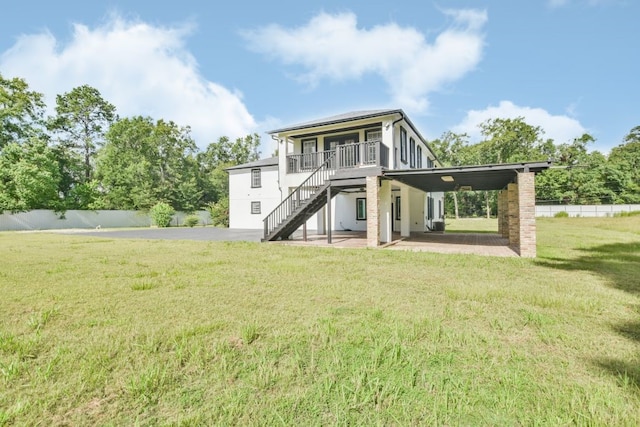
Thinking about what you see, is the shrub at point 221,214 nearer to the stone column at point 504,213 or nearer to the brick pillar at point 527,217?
the stone column at point 504,213

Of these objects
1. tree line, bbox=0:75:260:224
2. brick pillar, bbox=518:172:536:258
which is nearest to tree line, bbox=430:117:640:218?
brick pillar, bbox=518:172:536:258

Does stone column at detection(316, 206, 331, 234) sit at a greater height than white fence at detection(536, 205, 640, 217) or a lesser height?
lesser

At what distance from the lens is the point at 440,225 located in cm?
1980

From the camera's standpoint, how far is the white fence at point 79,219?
988 inches

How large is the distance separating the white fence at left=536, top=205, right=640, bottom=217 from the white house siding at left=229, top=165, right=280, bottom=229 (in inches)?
1353

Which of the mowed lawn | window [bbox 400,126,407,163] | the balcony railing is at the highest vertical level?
window [bbox 400,126,407,163]

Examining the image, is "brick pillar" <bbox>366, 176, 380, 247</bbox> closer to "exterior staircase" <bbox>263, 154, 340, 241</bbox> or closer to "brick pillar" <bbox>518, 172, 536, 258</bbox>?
"exterior staircase" <bbox>263, 154, 340, 241</bbox>

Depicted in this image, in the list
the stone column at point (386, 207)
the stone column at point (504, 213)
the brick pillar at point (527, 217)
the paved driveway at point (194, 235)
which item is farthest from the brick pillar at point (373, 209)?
the stone column at point (504, 213)

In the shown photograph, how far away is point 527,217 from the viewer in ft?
29.4

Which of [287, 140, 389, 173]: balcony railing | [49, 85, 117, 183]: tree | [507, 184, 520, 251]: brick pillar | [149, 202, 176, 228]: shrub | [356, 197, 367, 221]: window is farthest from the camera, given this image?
[49, 85, 117, 183]: tree

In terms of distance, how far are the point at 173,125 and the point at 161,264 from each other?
37317mm

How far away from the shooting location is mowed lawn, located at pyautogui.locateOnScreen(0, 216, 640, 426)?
84.7 inches

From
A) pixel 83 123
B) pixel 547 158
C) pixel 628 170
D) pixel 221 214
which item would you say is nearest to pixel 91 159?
pixel 83 123

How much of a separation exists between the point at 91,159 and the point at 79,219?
12028 mm
